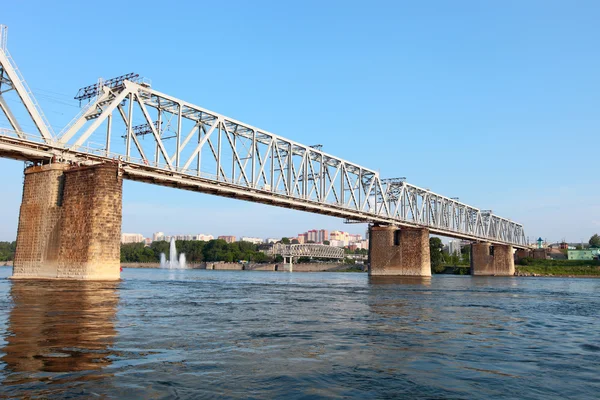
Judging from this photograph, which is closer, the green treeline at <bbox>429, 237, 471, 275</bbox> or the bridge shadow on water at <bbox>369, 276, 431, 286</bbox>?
the bridge shadow on water at <bbox>369, 276, 431, 286</bbox>

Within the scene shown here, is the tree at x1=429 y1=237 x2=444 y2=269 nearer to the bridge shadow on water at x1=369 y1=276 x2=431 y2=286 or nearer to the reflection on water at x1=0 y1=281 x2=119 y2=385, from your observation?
the bridge shadow on water at x1=369 y1=276 x2=431 y2=286

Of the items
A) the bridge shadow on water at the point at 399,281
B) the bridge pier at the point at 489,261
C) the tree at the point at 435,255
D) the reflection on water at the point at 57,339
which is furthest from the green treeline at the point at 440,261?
the reflection on water at the point at 57,339

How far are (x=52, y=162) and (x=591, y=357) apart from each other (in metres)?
41.9

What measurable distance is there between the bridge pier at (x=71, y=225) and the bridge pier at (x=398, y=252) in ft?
199

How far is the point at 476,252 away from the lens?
430 feet

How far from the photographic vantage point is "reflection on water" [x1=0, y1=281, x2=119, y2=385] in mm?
8367

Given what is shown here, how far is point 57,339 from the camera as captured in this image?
11367 mm

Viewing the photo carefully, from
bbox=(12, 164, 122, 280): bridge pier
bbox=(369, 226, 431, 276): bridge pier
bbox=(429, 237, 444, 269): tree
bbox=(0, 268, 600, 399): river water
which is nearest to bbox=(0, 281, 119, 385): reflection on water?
bbox=(0, 268, 600, 399): river water

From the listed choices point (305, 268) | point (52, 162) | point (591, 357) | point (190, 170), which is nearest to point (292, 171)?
point (190, 170)

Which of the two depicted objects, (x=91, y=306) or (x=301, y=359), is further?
(x=91, y=306)

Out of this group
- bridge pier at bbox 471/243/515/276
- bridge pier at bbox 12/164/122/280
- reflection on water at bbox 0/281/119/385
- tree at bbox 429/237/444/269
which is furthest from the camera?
tree at bbox 429/237/444/269

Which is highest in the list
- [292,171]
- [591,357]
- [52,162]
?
[292,171]

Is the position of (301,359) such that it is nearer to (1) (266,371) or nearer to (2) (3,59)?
(1) (266,371)

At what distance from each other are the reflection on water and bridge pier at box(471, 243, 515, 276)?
404ft
